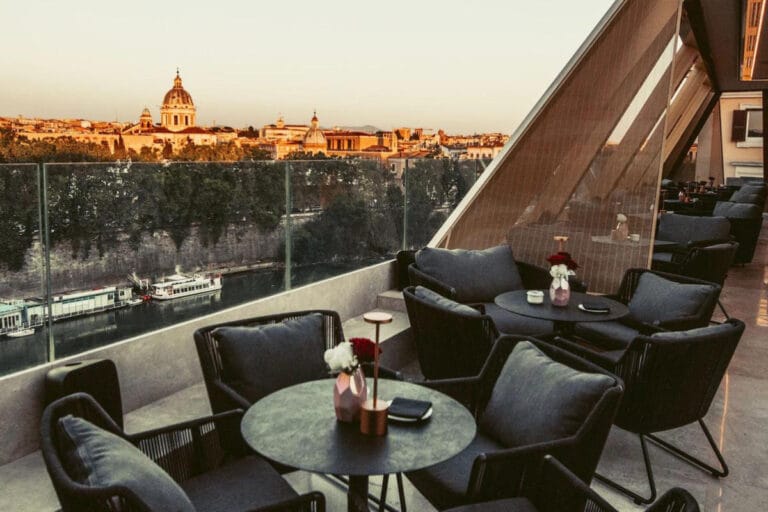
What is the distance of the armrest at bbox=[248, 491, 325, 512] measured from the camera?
1708 millimetres

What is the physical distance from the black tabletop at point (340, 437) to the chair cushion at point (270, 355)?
297 mm

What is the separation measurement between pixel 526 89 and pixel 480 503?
11.1 metres

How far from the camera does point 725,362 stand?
2.92m

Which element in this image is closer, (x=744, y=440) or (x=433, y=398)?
(x=433, y=398)

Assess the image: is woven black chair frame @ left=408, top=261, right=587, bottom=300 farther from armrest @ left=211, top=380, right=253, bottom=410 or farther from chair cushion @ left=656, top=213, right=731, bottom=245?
chair cushion @ left=656, top=213, right=731, bottom=245

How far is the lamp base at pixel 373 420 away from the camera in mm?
2021

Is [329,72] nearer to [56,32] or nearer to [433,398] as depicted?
[56,32]

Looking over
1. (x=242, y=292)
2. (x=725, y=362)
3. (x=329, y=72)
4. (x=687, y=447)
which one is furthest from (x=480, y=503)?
(x=329, y=72)

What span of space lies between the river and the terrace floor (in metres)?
0.42

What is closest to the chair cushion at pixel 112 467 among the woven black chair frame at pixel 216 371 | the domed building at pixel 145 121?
the woven black chair frame at pixel 216 371

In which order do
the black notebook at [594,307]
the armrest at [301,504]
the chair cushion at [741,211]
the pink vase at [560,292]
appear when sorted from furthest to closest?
the chair cushion at [741,211] < the pink vase at [560,292] < the black notebook at [594,307] < the armrest at [301,504]

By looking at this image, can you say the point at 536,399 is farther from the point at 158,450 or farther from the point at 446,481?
the point at 158,450

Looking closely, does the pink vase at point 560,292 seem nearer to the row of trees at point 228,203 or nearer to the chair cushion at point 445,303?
the chair cushion at point 445,303

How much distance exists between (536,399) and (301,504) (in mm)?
962
